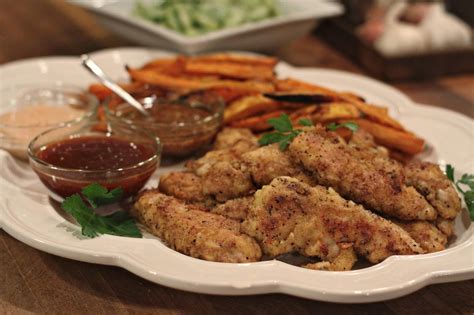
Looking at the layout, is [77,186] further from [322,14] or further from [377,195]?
[322,14]

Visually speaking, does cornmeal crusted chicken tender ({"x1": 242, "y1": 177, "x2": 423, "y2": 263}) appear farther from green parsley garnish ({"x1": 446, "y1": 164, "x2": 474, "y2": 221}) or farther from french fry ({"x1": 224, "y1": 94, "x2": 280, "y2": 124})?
french fry ({"x1": 224, "y1": 94, "x2": 280, "y2": 124})

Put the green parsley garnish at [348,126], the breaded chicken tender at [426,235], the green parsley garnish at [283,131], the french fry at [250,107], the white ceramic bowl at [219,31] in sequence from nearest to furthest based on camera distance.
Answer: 1. the breaded chicken tender at [426,235]
2. the green parsley garnish at [283,131]
3. the green parsley garnish at [348,126]
4. the french fry at [250,107]
5. the white ceramic bowl at [219,31]

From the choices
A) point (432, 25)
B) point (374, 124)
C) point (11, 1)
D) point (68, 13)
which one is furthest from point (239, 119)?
point (11, 1)

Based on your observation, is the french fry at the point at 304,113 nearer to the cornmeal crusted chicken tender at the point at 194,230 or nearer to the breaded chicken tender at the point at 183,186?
the breaded chicken tender at the point at 183,186

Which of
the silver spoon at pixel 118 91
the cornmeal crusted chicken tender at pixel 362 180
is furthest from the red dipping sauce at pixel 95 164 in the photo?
the cornmeal crusted chicken tender at pixel 362 180

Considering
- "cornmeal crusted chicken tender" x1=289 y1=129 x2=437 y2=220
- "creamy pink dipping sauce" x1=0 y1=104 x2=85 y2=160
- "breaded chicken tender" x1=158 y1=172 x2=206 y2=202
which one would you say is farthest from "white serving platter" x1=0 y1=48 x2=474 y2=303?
"breaded chicken tender" x1=158 y1=172 x2=206 y2=202

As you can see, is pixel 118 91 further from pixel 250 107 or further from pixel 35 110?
pixel 250 107

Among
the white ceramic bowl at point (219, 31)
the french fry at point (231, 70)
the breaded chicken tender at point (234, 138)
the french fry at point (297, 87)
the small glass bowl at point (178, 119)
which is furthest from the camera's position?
the white ceramic bowl at point (219, 31)
